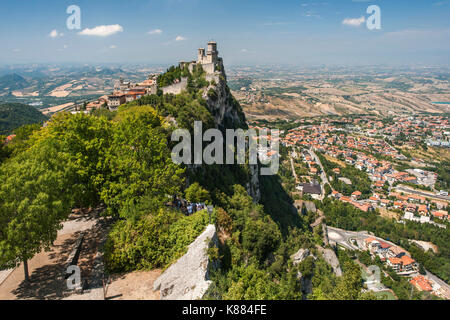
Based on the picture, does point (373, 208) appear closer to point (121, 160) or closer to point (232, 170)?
point (232, 170)

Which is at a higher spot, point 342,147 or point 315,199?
point 342,147

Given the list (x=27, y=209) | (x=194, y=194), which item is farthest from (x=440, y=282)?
(x=27, y=209)

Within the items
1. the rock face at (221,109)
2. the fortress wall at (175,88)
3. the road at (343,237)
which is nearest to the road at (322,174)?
the road at (343,237)

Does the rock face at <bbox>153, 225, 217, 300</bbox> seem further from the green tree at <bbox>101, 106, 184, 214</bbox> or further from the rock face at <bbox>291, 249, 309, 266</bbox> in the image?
the rock face at <bbox>291, 249, 309, 266</bbox>

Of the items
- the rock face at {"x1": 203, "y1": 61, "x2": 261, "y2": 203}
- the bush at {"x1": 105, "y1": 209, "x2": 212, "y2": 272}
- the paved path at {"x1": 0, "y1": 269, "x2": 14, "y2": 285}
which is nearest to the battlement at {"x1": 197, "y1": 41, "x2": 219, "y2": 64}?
the rock face at {"x1": 203, "y1": 61, "x2": 261, "y2": 203}

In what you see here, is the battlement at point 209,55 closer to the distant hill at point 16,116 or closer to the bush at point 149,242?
the bush at point 149,242
